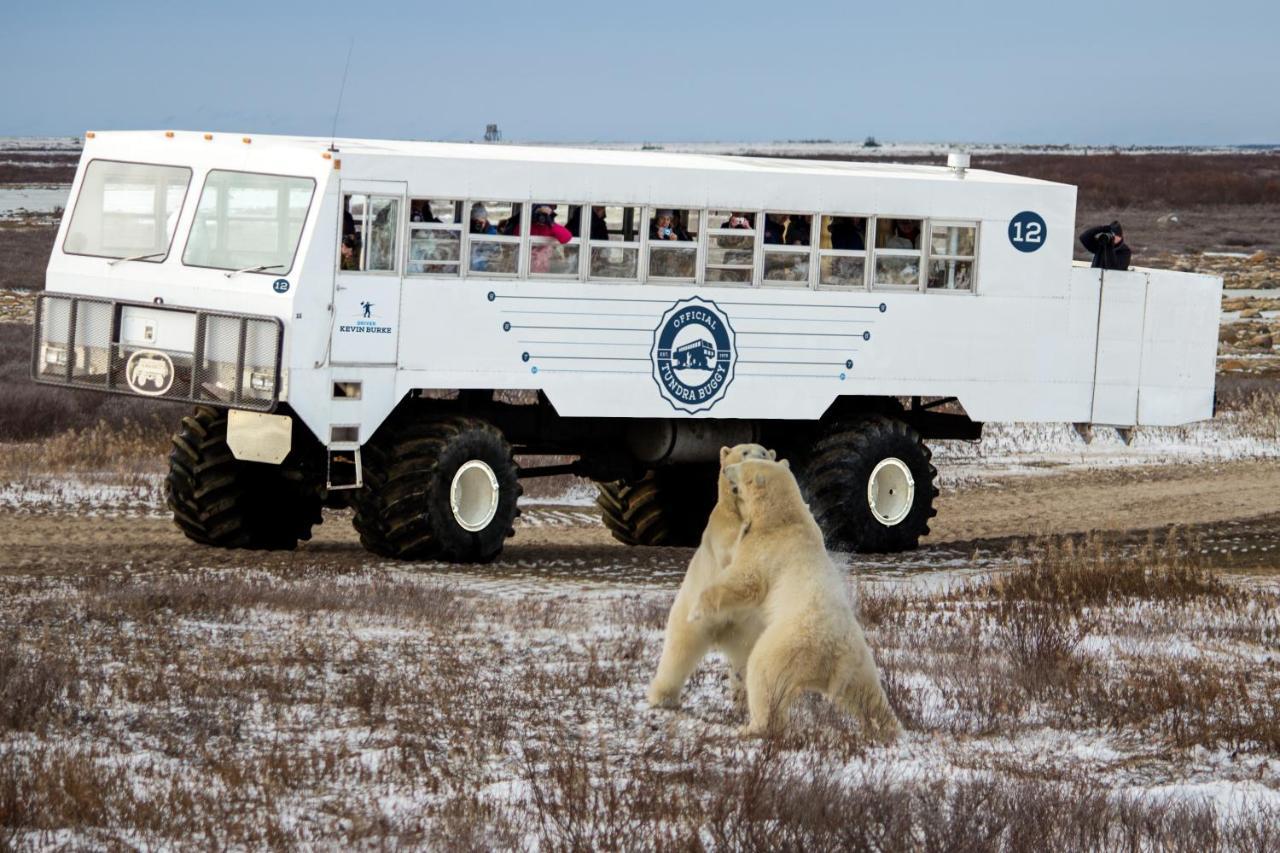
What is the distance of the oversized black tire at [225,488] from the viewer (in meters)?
15.2

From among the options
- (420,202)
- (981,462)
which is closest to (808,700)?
(420,202)

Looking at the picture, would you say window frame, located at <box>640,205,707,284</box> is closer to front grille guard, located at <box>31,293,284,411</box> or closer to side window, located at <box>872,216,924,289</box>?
side window, located at <box>872,216,924,289</box>

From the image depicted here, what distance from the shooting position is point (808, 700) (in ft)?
26.3

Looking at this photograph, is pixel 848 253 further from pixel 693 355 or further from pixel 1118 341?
pixel 1118 341

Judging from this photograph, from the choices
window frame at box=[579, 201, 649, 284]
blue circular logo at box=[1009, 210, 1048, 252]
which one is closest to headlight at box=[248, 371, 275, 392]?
window frame at box=[579, 201, 649, 284]

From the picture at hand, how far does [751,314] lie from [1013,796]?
9208 millimetres

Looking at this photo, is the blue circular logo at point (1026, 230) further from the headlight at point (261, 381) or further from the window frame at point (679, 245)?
the headlight at point (261, 381)

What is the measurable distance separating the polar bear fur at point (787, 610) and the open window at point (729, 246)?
7768mm

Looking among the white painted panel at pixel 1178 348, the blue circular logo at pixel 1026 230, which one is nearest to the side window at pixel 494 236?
the blue circular logo at pixel 1026 230

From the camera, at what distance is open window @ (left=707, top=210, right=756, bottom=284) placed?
623 inches

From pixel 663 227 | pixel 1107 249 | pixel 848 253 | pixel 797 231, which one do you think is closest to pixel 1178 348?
pixel 1107 249

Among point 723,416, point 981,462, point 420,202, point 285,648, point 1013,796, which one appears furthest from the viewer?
point 981,462

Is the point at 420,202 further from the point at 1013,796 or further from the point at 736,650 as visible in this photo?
the point at 1013,796

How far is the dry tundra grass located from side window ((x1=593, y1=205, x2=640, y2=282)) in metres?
3.43
